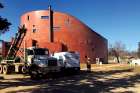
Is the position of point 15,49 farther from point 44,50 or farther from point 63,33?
point 63,33

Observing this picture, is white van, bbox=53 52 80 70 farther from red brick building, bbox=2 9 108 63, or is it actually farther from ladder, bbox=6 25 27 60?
red brick building, bbox=2 9 108 63

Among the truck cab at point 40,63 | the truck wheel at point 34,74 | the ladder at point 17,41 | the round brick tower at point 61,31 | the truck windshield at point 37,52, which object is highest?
the round brick tower at point 61,31

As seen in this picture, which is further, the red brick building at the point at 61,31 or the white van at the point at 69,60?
the red brick building at the point at 61,31

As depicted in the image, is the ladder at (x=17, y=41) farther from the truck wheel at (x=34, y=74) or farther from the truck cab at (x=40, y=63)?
the truck wheel at (x=34, y=74)

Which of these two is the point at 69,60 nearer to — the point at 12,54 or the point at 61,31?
the point at 12,54

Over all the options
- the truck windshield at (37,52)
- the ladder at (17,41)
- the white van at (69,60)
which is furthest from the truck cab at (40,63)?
the ladder at (17,41)

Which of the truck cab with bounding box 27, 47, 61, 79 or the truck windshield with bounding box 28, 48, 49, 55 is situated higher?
the truck windshield with bounding box 28, 48, 49, 55

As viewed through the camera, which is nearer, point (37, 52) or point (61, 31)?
point (37, 52)

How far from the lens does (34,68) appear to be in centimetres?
3384

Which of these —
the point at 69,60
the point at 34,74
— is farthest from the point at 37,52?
the point at 69,60

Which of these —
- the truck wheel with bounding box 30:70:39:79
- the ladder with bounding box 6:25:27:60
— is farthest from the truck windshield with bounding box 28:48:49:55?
the ladder with bounding box 6:25:27:60

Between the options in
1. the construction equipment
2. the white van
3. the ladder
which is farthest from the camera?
the ladder

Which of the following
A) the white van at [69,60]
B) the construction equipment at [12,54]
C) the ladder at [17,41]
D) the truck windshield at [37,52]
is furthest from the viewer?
the ladder at [17,41]

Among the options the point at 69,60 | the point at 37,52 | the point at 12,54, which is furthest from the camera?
the point at 12,54
